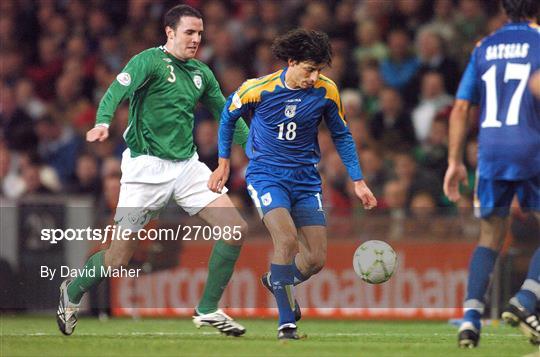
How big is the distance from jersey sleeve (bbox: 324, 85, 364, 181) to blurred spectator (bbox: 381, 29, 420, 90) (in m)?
5.87

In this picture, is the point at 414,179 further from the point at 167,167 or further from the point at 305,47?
the point at 305,47

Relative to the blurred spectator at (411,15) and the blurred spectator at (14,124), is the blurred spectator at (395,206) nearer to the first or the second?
the blurred spectator at (411,15)

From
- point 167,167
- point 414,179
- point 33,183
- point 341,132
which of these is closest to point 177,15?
point 167,167

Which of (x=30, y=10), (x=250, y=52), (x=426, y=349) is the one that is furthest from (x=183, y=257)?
(x=30, y=10)

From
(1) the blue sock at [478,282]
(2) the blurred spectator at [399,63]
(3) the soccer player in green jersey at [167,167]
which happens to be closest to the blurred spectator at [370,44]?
(2) the blurred spectator at [399,63]

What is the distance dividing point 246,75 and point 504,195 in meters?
8.28

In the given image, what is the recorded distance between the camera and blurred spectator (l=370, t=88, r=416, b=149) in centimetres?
1461

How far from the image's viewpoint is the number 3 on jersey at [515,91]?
26.8 feet

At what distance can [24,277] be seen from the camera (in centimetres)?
1327

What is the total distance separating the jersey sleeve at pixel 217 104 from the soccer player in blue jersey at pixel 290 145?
1.55ft

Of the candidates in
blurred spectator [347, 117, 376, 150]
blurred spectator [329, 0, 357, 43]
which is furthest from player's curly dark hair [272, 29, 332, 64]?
blurred spectator [329, 0, 357, 43]

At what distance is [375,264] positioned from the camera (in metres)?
9.84

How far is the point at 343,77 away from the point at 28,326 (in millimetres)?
5918

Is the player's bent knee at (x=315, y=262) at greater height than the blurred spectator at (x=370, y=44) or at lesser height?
lesser
